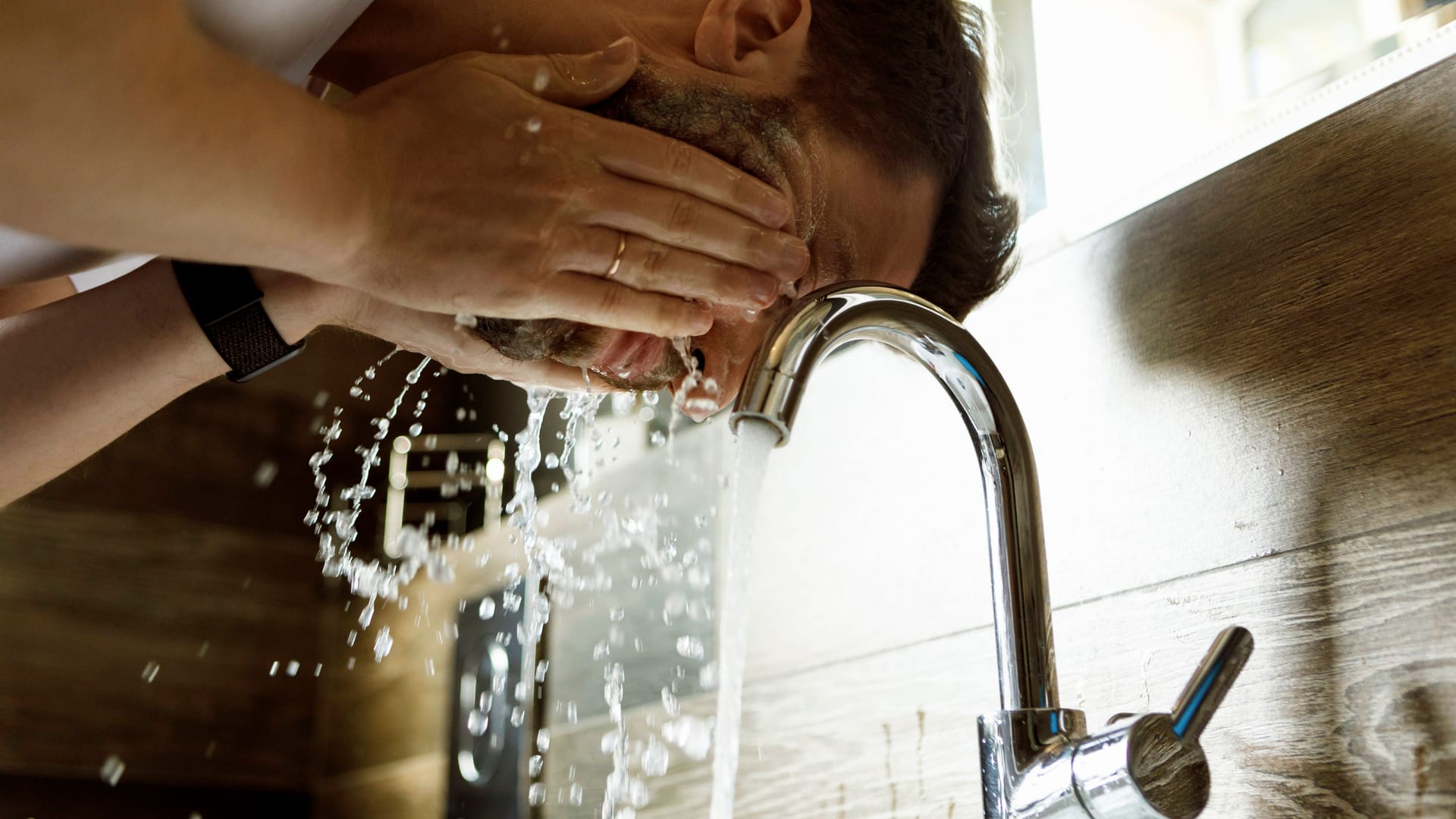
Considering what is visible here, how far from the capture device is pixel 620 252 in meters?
0.68

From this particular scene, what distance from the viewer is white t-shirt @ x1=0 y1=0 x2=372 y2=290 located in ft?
2.56

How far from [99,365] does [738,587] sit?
1.70ft

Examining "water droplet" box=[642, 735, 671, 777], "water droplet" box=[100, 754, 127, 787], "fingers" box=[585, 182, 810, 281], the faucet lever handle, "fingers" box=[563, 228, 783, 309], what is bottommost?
"water droplet" box=[100, 754, 127, 787]

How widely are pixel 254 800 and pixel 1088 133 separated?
5.23 ft

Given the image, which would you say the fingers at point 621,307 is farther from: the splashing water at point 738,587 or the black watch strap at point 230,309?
the black watch strap at point 230,309

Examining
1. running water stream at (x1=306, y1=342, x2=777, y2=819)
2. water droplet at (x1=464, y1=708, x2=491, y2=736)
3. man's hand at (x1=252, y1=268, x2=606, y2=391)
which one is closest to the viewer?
man's hand at (x1=252, y1=268, x2=606, y2=391)

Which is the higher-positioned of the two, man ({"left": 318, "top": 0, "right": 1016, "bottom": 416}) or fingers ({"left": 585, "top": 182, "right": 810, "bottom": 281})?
man ({"left": 318, "top": 0, "right": 1016, "bottom": 416})

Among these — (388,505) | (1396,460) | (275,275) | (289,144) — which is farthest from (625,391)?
(388,505)

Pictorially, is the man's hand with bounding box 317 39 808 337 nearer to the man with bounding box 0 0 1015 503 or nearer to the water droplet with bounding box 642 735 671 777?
the man with bounding box 0 0 1015 503

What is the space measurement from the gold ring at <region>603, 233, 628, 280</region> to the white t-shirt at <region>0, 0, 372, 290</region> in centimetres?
24

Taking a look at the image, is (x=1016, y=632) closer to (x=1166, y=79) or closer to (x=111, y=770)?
(x=1166, y=79)

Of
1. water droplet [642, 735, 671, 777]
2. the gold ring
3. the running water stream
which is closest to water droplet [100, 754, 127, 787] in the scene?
the running water stream

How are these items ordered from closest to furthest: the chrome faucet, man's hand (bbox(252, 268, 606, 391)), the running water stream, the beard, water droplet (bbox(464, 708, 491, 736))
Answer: the chrome faucet
the beard
man's hand (bbox(252, 268, 606, 391))
the running water stream
water droplet (bbox(464, 708, 491, 736))

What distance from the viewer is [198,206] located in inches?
22.4
